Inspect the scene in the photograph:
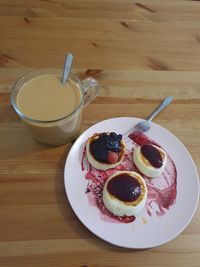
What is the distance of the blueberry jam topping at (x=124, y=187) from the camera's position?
78cm

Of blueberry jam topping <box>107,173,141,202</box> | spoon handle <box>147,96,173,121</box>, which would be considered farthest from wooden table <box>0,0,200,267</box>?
blueberry jam topping <box>107,173,141,202</box>

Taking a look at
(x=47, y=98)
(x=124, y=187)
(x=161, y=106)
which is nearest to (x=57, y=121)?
(x=47, y=98)

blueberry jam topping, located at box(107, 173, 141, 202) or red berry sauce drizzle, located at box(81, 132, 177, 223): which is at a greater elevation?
blueberry jam topping, located at box(107, 173, 141, 202)

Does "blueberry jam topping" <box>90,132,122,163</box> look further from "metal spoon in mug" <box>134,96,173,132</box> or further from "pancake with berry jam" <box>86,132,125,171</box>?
"metal spoon in mug" <box>134,96,173,132</box>

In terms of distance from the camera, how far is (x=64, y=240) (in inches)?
30.3

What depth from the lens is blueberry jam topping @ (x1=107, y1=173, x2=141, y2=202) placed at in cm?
78

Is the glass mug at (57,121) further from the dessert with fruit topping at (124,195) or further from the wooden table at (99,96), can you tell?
the dessert with fruit topping at (124,195)

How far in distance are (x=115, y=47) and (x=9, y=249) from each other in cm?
82

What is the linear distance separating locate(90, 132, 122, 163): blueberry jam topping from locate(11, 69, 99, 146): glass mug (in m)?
0.09

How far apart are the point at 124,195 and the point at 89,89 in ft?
1.23

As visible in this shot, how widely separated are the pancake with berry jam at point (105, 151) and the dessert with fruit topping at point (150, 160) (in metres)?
0.05

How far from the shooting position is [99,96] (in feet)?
3.45

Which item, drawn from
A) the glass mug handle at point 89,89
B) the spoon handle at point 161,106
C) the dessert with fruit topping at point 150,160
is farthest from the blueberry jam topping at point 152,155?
the glass mug handle at point 89,89

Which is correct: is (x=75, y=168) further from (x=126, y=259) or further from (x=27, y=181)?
(x=126, y=259)
